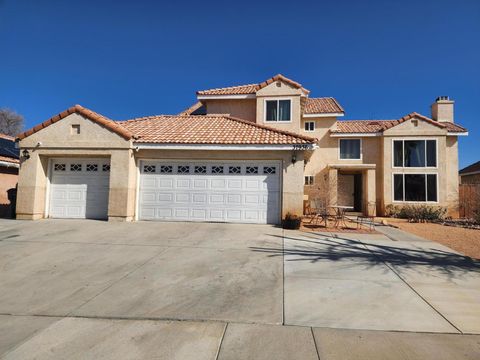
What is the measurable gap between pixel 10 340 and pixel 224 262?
3.85 metres

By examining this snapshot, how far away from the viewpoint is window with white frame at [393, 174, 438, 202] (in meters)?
18.8

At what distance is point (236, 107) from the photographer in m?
19.3

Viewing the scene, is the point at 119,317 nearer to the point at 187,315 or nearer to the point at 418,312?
the point at 187,315

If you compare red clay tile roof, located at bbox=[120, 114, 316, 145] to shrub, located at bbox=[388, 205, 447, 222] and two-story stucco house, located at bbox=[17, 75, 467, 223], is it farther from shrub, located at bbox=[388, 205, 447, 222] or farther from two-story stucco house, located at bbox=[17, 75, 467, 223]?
shrub, located at bbox=[388, 205, 447, 222]

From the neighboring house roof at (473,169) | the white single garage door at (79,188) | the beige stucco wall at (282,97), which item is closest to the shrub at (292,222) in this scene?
the white single garage door at (79,188)

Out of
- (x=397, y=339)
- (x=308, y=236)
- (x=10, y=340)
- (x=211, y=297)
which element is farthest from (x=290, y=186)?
(x=10, y=340)

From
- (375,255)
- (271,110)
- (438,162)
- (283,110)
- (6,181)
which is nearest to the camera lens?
(375,255)

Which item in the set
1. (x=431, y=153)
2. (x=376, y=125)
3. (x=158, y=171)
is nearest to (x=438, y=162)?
(x=431, y=153)

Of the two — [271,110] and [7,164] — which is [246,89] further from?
[7,164]

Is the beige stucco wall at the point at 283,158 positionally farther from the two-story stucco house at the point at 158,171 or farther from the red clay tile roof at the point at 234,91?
the red clay tile roof at the point at 234,91

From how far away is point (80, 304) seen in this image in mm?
4152

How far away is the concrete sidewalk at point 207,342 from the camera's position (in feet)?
9.68

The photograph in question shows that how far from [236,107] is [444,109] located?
52.0 ft

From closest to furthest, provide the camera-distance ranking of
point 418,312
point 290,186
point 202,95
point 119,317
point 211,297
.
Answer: point 119,317 → point 418,312 → point 211,297 → point 290,186 → point 202,95
